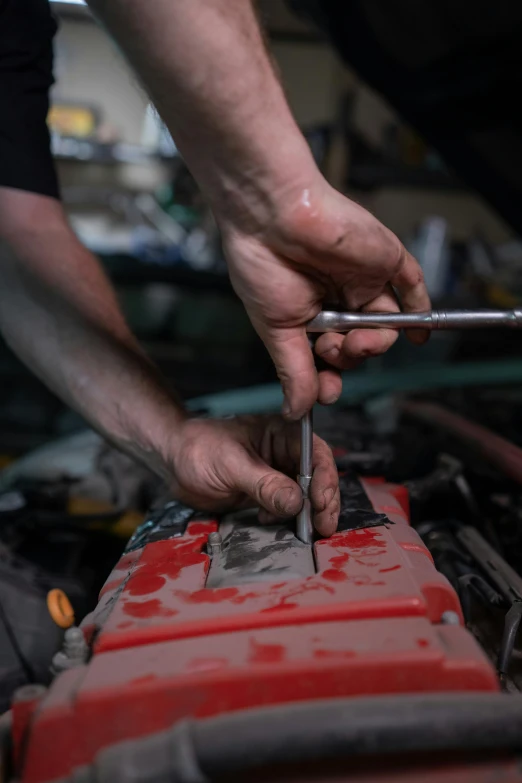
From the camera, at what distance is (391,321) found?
70cm

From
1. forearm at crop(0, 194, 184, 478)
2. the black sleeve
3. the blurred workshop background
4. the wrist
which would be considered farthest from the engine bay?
the blurred workshop background

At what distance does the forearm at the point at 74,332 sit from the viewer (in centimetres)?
96

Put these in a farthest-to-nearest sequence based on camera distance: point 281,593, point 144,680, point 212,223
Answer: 1. point 212,223
2. point 281,593
3. point 144,680

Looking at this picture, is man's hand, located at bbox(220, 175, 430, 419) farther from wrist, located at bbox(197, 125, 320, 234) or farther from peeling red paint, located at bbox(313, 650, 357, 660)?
peeling red paint, located at bbox(313, 650, 357, 660)

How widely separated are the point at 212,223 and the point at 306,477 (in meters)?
2.68

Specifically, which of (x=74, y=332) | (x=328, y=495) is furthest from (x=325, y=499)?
(x=74, y=332)

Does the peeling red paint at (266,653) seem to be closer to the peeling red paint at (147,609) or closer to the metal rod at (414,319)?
the peeling red paint at (147,609)

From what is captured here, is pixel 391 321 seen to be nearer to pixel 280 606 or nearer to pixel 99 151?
pixel 280 606

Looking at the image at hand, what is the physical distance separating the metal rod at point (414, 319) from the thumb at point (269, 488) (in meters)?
0.18

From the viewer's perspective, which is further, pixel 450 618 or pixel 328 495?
pixel 328 495

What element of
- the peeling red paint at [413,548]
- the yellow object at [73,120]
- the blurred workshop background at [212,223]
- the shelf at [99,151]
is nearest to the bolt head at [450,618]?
the peeling red paint at [413,548]

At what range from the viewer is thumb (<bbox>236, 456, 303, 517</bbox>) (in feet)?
2.28

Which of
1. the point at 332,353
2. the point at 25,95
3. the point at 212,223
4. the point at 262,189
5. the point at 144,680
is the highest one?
the point at 25,95

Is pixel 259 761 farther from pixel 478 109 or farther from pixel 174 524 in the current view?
pixel 478 109
